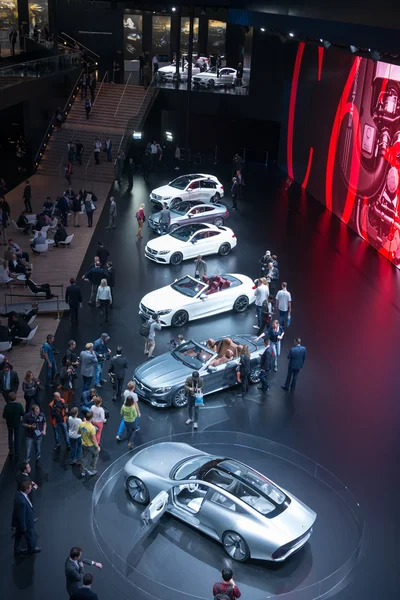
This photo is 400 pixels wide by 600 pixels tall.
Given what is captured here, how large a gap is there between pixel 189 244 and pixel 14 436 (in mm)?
11400

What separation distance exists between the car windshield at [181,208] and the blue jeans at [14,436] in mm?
14398

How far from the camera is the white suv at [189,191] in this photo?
28.2 meters

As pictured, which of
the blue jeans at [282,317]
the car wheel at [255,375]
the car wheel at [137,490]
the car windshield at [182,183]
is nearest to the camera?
the car wheel at [137,490]

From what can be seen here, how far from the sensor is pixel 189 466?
1116 centimetres

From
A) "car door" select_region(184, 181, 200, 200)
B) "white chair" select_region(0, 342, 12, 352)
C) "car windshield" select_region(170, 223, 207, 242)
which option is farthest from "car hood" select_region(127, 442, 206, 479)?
"car door" select_region(184, 181, 200, 200)

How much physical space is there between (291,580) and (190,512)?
1.78m

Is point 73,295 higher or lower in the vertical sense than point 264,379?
higher

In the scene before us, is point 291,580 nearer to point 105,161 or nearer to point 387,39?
point 387,39

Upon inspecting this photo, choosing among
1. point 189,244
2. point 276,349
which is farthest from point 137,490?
point 189,244

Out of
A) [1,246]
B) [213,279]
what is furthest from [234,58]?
[213,279]

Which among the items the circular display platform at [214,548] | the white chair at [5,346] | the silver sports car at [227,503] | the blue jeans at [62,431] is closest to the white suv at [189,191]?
the white chair at [5,346]

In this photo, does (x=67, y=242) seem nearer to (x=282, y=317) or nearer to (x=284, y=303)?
(x=282, y=317)

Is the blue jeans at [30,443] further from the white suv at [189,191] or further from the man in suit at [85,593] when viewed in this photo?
the white suv at [189,191]

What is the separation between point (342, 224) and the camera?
27.4 m
